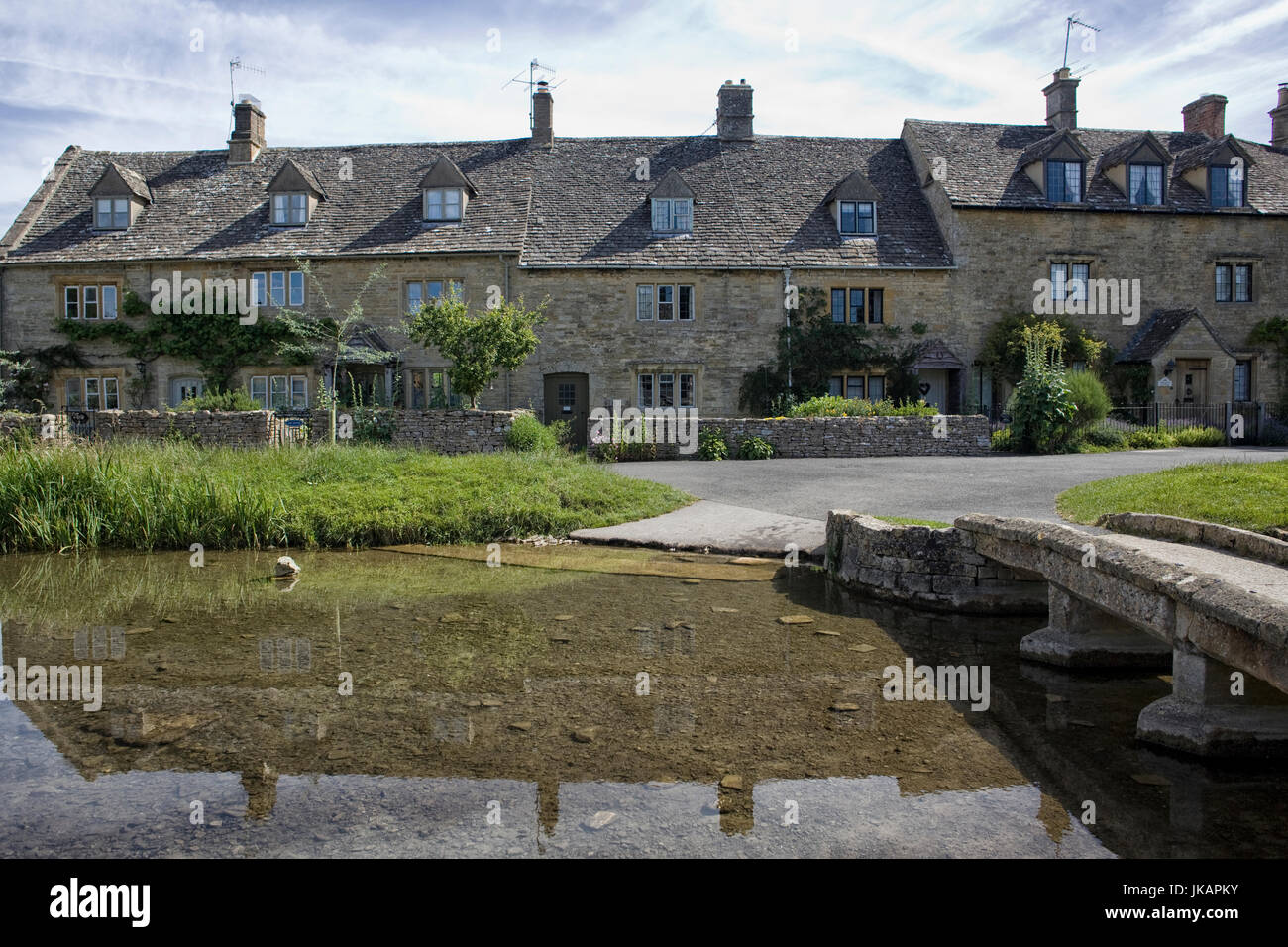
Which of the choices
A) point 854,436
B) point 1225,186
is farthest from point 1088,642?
point 1225,186

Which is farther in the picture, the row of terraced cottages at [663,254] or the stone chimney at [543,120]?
the stone chimney at [543,120]

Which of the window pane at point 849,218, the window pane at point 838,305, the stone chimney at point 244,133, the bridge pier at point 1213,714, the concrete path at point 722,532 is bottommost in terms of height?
the bridge pier at point 1213,714

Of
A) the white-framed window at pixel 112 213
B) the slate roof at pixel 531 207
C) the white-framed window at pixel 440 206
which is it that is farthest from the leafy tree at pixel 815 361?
the white-framed window at pixel 112 213

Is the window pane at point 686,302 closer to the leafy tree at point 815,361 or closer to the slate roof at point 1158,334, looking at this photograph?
the leafy tree at point 815,361

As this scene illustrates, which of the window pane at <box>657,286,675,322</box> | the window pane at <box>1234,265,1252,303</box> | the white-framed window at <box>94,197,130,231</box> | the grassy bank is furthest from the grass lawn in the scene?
the white-framed window at <box>94,197,130,231</box>

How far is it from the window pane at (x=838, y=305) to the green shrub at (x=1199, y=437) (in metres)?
9.96

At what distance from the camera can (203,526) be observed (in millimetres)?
13133

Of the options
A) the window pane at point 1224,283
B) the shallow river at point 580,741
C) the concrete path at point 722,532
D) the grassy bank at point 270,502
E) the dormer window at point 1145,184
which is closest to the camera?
the shallow river at point 580,741

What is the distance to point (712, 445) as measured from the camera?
73.6ft

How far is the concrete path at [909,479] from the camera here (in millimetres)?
13375

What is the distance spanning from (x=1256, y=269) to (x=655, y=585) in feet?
95.6

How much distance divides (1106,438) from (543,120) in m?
20.9
